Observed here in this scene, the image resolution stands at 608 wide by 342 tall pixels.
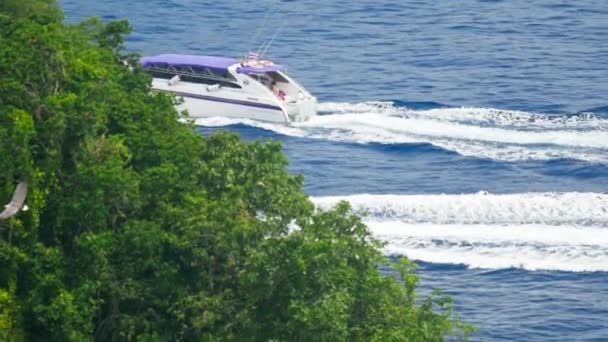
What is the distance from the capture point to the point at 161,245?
97.8ft

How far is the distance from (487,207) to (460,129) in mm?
8573

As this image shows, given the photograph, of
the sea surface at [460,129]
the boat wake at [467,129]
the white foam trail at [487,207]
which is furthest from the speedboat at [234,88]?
the white foam trail at [487,207]

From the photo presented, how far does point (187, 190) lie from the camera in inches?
1233

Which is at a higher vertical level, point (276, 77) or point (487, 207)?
point (487, 207)

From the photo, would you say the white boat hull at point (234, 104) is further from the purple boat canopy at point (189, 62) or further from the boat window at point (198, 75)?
the purple boat canopy at point (189, 62)

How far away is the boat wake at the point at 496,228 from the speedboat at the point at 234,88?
8.83m

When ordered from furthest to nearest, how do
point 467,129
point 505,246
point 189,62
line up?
point 189,62 < point 467,129 < point 505,246

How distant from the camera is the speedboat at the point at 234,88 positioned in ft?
183

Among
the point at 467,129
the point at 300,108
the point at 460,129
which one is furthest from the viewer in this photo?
the point at 300,108

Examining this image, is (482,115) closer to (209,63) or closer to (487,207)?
(209,63)

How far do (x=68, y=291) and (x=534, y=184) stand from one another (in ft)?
72.2

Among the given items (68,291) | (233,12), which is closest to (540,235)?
(68,291)

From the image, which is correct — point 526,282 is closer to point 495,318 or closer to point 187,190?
point 495,318

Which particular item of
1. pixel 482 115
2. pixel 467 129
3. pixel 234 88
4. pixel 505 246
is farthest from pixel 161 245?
pixel 482 115
